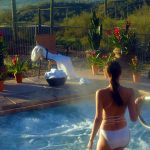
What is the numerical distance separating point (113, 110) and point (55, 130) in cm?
377

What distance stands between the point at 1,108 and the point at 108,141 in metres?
4.51

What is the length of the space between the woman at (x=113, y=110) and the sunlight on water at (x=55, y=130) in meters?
2.73

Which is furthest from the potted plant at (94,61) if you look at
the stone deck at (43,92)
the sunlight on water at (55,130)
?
the sunlight on water at (55,130)

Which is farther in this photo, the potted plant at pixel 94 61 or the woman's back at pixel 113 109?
the potted plant at pixel 94 61

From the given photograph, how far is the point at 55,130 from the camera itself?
7383 millimetres

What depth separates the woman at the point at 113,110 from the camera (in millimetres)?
3699

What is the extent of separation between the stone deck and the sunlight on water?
155 millimetres

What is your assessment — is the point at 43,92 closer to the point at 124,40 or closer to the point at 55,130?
→ the point at 55,130

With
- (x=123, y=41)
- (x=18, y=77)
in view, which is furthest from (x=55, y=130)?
(x=123, y=41)

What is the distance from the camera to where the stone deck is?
814 cm

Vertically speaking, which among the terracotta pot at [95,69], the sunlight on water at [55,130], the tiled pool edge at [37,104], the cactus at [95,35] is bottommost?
the sunlight on water at [55,130]

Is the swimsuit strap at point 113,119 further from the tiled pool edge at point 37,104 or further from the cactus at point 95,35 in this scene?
the cactus at point 95,35

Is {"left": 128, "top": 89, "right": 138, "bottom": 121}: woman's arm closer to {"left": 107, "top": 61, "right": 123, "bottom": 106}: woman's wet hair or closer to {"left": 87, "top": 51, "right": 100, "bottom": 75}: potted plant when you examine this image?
{"left": 107, "top": 61, "right": 123, "bottom": 106}: woman's wet hair

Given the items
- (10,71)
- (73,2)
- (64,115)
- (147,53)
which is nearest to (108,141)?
(64,115)
